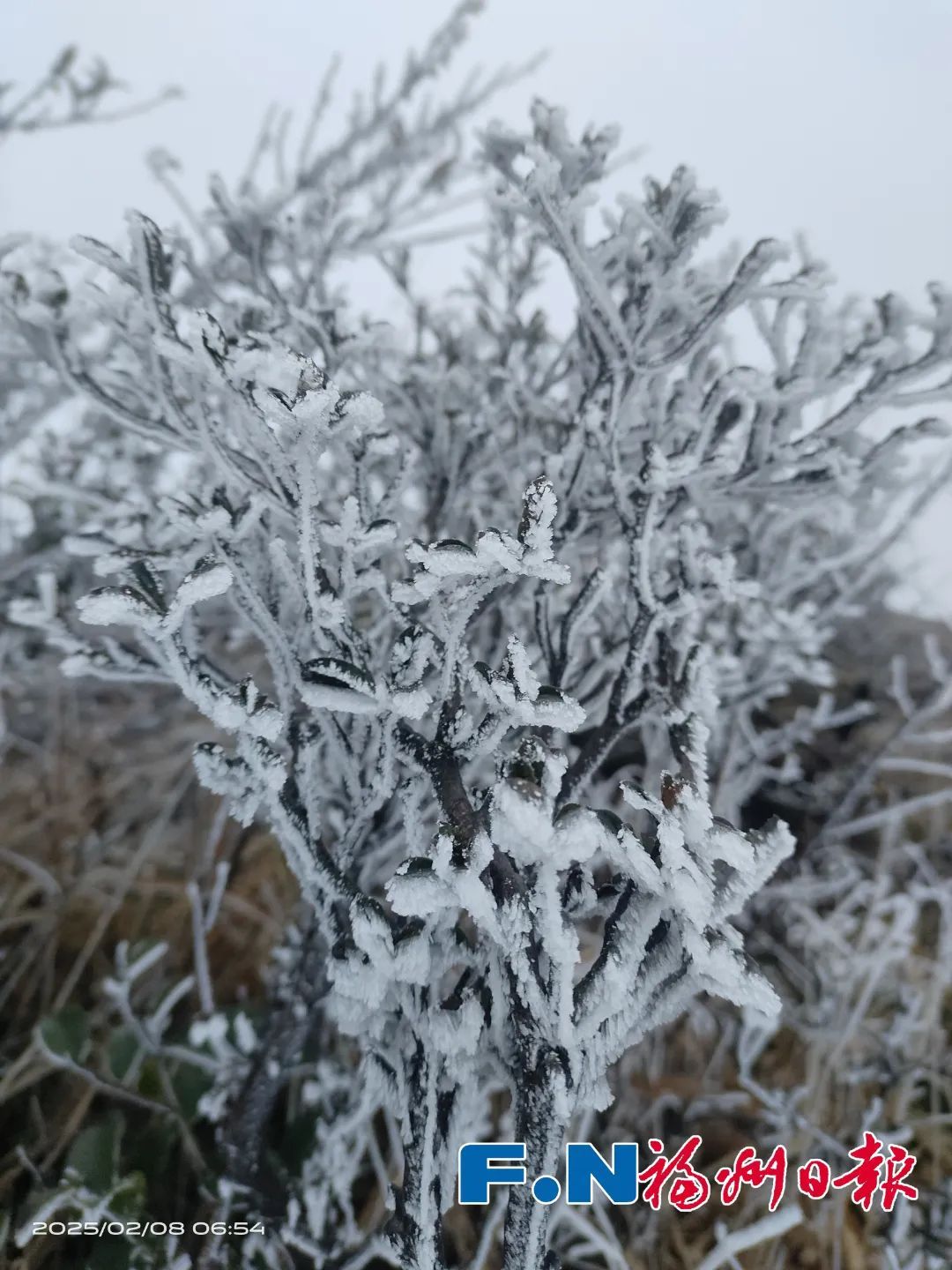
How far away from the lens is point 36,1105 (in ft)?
4.29

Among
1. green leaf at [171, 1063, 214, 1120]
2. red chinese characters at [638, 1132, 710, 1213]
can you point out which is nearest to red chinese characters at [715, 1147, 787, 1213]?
red chinese characters at [638, 1132, 710, 1213]

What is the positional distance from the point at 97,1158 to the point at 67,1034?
0.62 ft

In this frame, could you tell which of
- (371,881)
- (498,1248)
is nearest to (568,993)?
(371,881)

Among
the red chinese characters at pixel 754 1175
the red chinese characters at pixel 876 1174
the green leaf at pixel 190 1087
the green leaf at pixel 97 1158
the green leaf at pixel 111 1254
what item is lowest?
the green leaf at pixel 111 1254

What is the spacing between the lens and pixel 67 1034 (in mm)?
1229

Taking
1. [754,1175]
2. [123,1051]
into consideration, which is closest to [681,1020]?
[754,1175]

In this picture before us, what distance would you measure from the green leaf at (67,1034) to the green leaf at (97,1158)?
11cm

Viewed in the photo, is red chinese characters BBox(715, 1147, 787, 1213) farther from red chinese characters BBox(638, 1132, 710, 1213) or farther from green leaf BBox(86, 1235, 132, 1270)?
green leaf BBox(86, 1235, 132, 1270)

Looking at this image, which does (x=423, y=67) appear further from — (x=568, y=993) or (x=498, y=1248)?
(x=498, y=1248)

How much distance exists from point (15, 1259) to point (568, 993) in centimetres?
103

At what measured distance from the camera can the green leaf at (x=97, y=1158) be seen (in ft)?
3.60

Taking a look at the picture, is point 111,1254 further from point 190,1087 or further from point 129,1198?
point 190,1087

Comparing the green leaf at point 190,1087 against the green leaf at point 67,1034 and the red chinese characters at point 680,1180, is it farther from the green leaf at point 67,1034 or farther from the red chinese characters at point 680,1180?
the red chinese characters at point 680,1180

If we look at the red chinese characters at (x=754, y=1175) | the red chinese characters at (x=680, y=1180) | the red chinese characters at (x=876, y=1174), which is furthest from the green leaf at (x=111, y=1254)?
the red chinese characters at (x=876, y=1174)
